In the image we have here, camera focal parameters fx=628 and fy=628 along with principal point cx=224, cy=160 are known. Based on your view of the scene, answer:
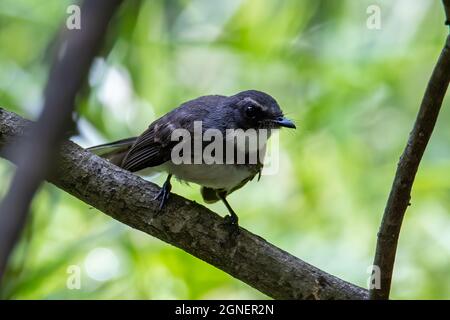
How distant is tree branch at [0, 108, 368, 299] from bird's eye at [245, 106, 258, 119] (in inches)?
36.3

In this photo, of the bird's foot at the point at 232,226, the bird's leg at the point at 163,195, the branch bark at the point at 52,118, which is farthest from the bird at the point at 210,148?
the branch bark at the point at 52,118

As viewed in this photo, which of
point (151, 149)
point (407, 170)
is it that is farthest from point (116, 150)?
point (407, 170)

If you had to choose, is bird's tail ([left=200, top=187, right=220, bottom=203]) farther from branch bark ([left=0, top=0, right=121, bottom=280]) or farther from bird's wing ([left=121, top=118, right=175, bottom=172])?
branch bark ([left=0, top=0, right=121, bottom=280])

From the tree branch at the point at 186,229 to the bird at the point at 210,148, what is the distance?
30 centimetres

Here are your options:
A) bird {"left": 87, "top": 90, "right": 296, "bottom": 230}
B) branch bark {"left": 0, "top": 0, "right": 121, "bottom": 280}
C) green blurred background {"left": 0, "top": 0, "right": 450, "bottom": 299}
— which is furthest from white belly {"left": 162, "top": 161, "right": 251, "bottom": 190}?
branch bark {"left": 0, "top": 0, "right": 121, "bottom": 280}

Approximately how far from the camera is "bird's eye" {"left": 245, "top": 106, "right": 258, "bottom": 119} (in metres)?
3.91

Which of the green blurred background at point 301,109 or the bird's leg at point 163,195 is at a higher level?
the green blurred background at point 301,109

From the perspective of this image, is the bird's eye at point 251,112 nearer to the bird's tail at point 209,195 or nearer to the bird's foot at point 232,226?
the bird's tail at point 209,195

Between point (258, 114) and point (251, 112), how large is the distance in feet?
0.16

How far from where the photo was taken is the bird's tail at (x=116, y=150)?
406cm

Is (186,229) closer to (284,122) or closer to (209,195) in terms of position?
(209,195)

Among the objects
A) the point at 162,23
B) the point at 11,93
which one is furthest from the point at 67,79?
the point at 162,23

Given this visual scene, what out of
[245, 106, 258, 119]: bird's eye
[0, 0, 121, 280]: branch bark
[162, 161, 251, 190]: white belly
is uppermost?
[245, 106, 258, 119]: bird's eye
